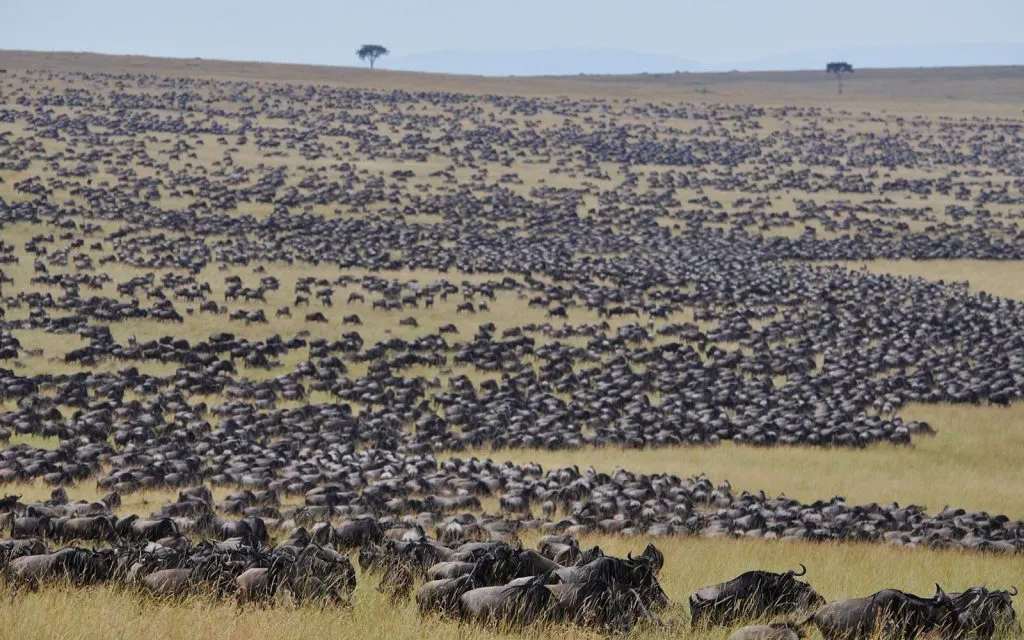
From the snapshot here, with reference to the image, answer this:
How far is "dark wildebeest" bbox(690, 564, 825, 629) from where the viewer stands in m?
12.5

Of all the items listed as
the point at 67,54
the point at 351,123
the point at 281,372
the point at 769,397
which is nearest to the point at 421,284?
the point at 281,372

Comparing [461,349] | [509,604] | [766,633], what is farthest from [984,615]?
[461,349]

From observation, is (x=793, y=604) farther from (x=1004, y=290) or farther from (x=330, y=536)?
(x=1004, y=290)

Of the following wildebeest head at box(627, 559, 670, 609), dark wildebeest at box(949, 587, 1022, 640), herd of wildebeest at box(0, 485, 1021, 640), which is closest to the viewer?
herd of wildebeest at box(0, 485, 1021, 640)

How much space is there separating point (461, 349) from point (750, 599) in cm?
2954

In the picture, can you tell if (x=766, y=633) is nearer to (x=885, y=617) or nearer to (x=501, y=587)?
(x=885, y=617)

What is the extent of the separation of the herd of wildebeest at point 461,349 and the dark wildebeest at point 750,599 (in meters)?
0.04

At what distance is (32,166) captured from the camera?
8094 centimetres

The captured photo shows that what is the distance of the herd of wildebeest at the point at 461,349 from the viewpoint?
45.5ft

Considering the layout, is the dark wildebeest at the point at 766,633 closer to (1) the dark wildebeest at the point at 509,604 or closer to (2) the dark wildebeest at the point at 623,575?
(2) the dark wildebeest at the point at 623,575

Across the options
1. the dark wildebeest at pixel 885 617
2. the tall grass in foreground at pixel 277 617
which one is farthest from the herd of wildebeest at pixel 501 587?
the tall grass in foreground at pixel 277 617

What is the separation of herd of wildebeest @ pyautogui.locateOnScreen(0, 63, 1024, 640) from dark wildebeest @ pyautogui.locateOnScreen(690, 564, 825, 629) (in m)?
0.04

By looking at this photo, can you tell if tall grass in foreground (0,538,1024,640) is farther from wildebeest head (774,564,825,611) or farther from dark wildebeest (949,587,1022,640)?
dark wildebeest (949,587,1022,640)

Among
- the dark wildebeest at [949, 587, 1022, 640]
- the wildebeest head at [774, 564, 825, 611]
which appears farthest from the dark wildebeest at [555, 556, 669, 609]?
the dark wildebeest at [949, 587, 1022, 640]
